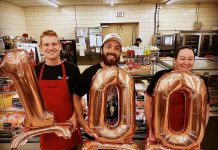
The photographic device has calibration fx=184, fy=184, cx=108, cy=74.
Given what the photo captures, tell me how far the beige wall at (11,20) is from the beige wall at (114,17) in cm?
14

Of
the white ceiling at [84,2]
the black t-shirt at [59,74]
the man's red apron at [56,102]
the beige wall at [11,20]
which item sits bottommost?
the man's red apron at [56,102]

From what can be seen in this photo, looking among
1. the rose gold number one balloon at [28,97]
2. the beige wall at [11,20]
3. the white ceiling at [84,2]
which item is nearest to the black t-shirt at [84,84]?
the rose gold number one balloon at [28,97]

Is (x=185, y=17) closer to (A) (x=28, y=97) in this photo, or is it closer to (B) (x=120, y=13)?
(B) (x=120, y=13)

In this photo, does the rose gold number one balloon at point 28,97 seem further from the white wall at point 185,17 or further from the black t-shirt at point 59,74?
the white wall at point 185,17

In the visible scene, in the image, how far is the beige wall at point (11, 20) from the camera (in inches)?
224

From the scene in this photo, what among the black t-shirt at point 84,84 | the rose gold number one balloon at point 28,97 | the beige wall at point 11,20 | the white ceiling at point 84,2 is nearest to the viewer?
the rose gold number one balloon at point 28,97

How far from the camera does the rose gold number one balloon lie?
3.13 feet

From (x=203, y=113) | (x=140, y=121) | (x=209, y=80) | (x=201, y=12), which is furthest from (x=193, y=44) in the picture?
(x=203, y=113)

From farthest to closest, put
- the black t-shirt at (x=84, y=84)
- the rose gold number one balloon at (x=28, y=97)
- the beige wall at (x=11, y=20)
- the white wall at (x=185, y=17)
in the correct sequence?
the white wall at (x=185, y=17) → the beige wall at (x=11, y=20) → the black t-shirt at (x=84, y=84) → the rose gold number one balloon at (x=28, y=97)

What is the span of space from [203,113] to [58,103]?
0.98 m

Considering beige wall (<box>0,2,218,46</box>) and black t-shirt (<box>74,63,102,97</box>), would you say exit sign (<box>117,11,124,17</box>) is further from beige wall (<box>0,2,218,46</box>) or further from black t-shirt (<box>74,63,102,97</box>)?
black t-shirt (<box>74,63,102,97</box>)

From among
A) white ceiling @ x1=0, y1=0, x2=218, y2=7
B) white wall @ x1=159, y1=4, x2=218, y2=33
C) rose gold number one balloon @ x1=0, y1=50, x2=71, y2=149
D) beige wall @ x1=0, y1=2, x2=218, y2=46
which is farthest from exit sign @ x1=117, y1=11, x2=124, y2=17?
rose gold number one balloon @ x1=0, y1=50, x2=71, y2=149

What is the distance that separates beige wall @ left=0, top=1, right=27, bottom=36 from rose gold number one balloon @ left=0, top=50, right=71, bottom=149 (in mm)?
5325

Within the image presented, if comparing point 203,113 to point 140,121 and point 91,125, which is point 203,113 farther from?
point 140,121
